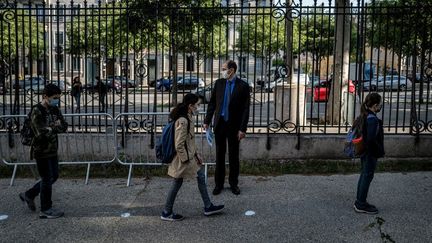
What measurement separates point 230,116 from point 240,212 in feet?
4.74

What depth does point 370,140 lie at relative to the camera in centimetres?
588

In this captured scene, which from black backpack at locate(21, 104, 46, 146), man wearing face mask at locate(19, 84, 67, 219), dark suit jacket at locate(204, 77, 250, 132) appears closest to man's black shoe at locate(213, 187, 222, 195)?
dark suit jacket at locate(204, 77, 250, 132)

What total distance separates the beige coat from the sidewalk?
615mm

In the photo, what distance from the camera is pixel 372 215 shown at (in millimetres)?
6066

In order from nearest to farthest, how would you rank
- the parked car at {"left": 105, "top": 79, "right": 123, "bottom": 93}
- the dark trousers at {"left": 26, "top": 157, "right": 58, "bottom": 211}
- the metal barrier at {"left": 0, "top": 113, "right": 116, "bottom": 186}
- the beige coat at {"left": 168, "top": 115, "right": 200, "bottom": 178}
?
the beige coat at {"left": 168, "top": 115, "right": 200, "bottom": 178}
the dark trousers at {"left": 26, "top": 157, "right": 58, "bottom": 211}
the metal barrier at {"left": 0, "top": 113, "right": 116, "bottom": 186}
the parked car at {"left": 105, "top": 79, "right": 123, "bottom": 93}

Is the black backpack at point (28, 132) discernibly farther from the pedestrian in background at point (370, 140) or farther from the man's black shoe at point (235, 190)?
the pedestrian in background at point (370, 140)

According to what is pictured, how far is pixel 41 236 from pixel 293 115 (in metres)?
7.61

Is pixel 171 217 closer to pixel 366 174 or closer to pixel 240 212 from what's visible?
pixel 240 212

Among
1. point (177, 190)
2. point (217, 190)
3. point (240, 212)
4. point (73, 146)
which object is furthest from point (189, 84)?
point (177, 190)

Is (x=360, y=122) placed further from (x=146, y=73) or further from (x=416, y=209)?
(x=146, y=73)

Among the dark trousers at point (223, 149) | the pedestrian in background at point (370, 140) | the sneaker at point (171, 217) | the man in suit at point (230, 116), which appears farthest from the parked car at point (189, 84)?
the pedestrian in background at point (370, 140)

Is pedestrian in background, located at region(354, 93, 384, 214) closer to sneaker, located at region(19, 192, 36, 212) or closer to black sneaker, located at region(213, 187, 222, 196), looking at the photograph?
black sneaker, located at region(213, 187, 222, 196)

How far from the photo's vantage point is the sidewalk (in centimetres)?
544

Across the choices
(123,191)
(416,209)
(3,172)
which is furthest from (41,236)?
(416,209)
